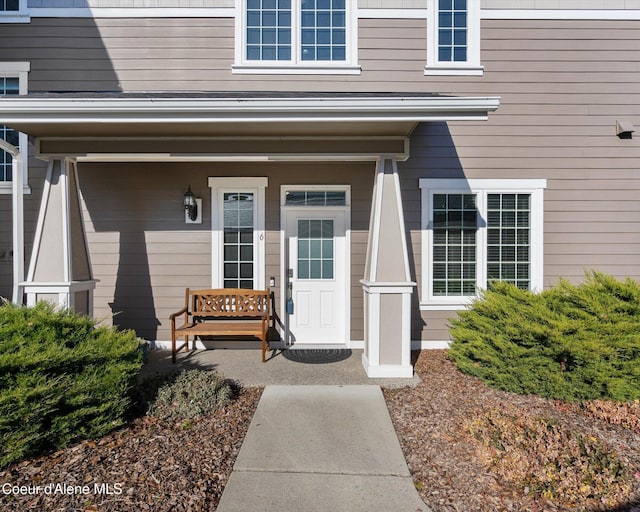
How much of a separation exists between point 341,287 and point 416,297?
1079 millimetres

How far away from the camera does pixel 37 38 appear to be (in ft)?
17.3

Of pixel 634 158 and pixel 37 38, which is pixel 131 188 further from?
pixel 634 158

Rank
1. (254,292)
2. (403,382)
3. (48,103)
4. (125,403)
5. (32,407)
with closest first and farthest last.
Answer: (32,407), (125,403), (48,103), (403,382), (254,292)

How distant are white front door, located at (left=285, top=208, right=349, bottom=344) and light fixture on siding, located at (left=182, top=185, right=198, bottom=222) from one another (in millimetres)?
1311

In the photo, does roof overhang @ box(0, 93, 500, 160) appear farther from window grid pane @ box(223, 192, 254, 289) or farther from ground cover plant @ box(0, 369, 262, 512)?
ground cover plant @ box(0, 369, 262, 512)

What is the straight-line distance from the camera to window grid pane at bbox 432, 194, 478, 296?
→ 5441mm

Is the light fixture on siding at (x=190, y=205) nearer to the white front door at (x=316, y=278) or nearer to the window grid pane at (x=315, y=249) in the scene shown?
the white front door at (x=316, y=278)

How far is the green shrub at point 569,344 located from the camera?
3680mm

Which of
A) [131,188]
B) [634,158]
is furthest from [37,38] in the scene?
[634,158]

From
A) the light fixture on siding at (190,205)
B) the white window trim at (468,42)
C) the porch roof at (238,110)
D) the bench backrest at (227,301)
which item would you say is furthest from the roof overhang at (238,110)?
the bench backrest at (227,301)

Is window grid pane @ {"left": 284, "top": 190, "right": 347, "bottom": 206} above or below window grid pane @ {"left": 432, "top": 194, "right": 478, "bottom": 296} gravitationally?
above

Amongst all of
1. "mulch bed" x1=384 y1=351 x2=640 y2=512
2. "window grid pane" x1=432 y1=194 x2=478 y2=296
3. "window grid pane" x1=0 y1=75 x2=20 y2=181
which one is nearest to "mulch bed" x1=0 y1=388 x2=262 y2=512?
"mulch bed" x1=384 y1=351 x2=640 y2=512

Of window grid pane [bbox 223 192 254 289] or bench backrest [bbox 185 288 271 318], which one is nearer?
bench backrest [bbox 185 288 271 318]

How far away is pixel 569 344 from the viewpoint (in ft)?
12.1
